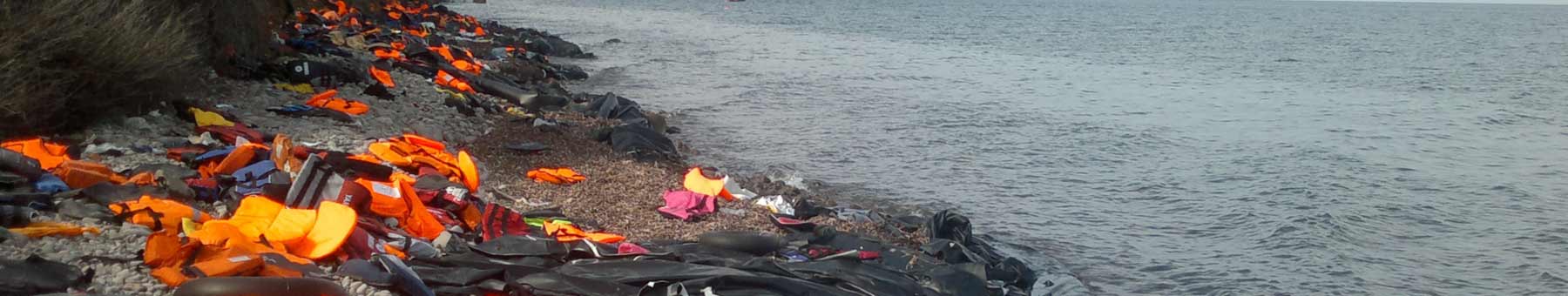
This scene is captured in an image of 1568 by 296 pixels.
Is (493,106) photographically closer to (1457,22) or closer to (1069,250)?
(1069,250)

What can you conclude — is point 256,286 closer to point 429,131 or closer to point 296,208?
point 296,208

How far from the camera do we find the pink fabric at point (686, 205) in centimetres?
951

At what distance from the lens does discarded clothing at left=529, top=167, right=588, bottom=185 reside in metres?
10.5

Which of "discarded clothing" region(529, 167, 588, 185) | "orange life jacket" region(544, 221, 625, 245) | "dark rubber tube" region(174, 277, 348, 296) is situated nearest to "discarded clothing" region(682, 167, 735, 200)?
"discarded clothing" region(529, 167, 588, 185)

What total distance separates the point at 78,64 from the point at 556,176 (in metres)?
3.69

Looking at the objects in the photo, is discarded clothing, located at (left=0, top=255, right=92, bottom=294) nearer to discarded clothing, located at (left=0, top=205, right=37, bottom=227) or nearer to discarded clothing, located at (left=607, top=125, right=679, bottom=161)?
discarded clothing, located at (left=0, top=205, right=37, bottom=227)

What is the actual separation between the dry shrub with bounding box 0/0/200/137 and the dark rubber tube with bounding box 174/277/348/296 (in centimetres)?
377

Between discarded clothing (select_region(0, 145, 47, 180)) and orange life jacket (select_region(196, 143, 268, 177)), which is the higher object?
discarded clothing (select_region(0, 145, 47, 180))

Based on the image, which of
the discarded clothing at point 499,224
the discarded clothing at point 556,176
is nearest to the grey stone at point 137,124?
the discarded clothing at point 556,176

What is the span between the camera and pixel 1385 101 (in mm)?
24469

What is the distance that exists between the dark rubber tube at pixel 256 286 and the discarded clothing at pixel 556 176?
5.10 m

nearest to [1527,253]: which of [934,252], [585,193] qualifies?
[934,252]

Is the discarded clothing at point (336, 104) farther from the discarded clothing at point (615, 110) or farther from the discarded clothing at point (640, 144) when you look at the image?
the discarded clothing at point (615, 110)

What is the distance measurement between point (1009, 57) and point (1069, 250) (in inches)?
1002
